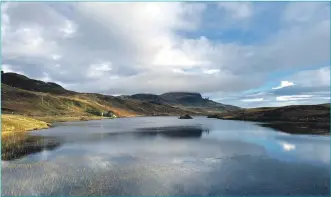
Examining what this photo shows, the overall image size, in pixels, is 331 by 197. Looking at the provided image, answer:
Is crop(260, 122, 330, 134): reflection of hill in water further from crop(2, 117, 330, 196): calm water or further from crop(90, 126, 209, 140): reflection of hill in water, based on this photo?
crop(2, 117, 330, 196): calm water

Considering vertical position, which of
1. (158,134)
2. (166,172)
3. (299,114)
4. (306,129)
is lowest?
(166,172)

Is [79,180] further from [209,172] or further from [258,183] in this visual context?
[258,183]

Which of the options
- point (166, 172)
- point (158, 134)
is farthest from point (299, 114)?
point (166, 172)

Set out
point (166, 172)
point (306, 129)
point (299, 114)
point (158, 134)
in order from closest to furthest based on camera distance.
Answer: point (166, 172) → point (158, 134) → point (306, 129) → point (299, 114)

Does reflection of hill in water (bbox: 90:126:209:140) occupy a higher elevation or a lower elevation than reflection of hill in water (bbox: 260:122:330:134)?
lower

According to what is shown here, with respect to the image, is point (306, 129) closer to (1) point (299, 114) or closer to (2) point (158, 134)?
(2) point (158, 134)

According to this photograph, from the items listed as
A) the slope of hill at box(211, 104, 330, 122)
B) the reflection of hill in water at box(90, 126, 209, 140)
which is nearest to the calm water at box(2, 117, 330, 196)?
the reflection of hill in water at box(90, 126, 209, 140)

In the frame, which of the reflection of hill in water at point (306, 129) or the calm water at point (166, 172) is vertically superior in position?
the reflection of hill in water at point (306, 129)

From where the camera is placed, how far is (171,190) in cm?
3212

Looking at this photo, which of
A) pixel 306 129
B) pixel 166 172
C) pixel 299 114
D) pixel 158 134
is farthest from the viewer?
pixel 299 114

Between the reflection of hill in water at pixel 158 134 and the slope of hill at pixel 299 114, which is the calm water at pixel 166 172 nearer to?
the reflection of hill in water at pixel 158 134

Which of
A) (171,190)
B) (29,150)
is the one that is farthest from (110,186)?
(29,150)

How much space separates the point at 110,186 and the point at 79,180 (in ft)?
17.1

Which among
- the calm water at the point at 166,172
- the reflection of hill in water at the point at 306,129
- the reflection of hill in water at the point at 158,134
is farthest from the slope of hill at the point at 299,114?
the calm water at the point at 166,172
